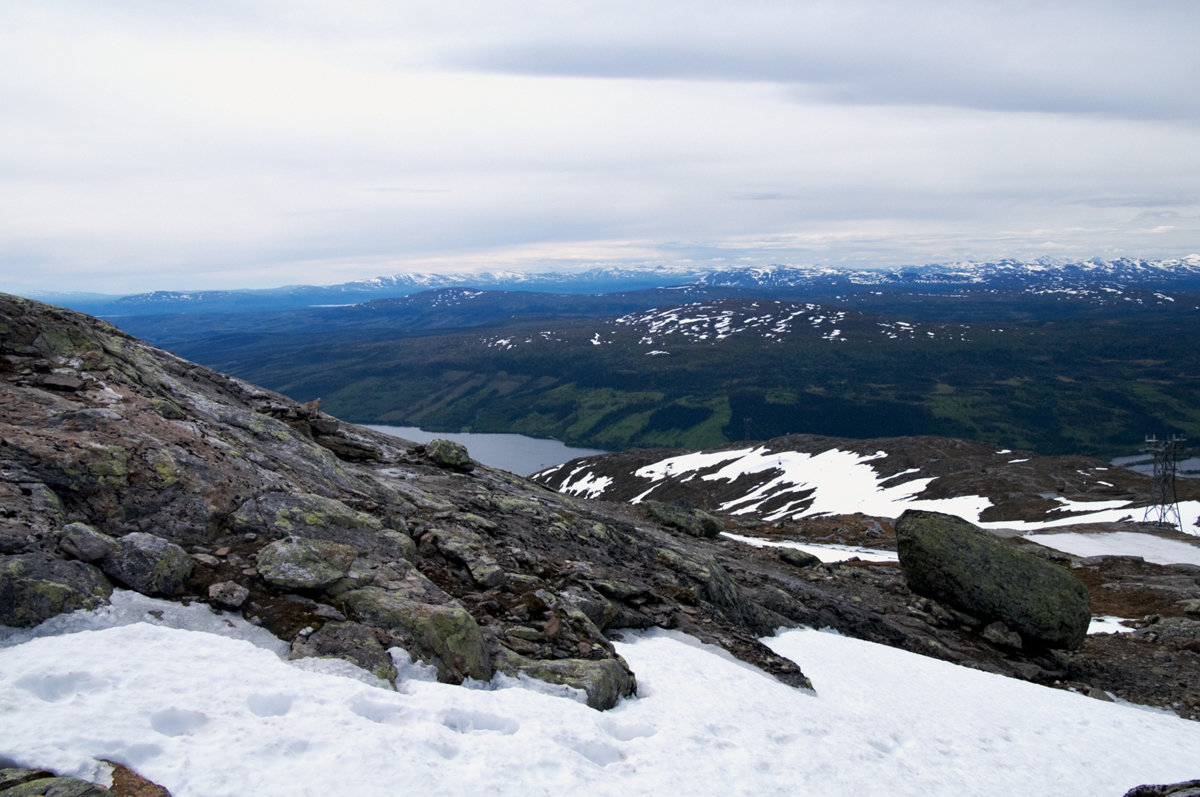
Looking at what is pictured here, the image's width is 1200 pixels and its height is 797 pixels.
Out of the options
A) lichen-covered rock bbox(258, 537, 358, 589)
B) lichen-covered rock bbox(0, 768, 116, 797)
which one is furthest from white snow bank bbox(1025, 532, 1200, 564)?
lichen-covered rock bbox(0, 768, 116, 797)

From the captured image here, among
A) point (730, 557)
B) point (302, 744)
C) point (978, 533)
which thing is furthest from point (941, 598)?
point (302, 744)

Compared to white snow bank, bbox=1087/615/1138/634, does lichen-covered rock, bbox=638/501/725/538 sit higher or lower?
higher

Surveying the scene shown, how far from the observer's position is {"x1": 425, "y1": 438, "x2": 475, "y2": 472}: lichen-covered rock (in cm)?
2958

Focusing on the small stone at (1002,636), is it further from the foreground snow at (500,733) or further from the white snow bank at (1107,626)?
the foreground snow at (500,733)

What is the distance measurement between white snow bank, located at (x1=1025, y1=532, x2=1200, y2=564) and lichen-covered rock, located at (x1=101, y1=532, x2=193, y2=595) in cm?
5543

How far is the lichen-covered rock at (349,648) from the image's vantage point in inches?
421

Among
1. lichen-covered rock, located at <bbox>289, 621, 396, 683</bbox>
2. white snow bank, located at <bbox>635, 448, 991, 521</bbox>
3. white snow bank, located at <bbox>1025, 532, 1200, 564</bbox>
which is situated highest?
lichen-covered rock, located at <bbox>289, 621, 396, 683</bbox>

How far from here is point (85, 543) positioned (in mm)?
10953

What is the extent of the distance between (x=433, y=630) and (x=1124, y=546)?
2210 inches

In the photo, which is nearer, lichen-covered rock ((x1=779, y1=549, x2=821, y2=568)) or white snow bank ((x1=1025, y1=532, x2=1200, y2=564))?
lichen-covered rock ((x1=779, y1=549, x2=821, y2=568))

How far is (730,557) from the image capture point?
32688 mm

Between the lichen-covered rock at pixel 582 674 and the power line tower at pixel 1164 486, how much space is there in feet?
210

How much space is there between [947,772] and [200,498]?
55.1ft

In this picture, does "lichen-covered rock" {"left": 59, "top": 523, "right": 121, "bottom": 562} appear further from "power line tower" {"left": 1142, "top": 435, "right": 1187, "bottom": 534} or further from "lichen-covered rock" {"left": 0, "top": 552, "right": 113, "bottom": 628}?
"power line tower" {"left": 1142, "top": 435, "right": 1187, "bottom": 534}
